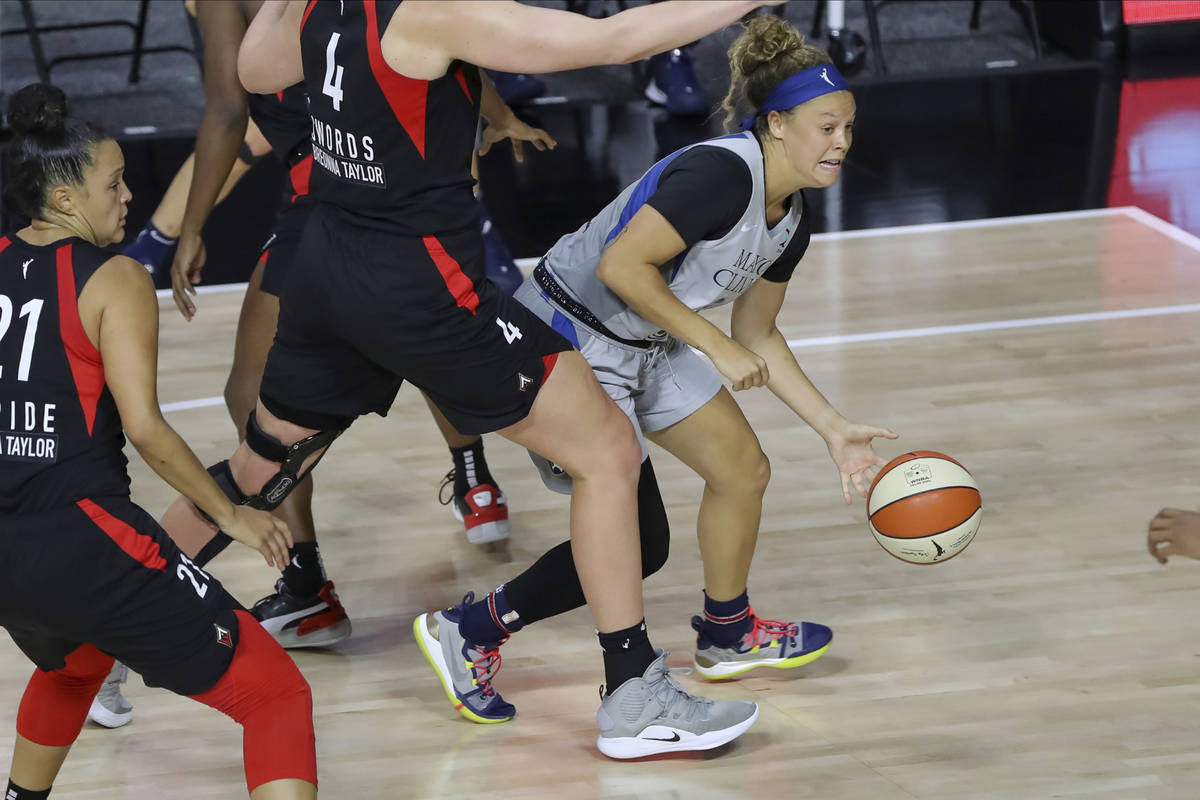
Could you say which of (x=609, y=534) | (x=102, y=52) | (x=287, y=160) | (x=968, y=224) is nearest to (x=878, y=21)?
(x=968, y=224)

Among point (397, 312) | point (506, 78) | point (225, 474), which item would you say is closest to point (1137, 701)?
point (397, 312)

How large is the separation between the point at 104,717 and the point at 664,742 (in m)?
1.28

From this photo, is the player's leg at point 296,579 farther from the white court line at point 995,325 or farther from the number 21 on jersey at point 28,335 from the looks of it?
the white court line at point 995,325

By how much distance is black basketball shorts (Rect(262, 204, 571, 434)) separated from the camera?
2705 mm

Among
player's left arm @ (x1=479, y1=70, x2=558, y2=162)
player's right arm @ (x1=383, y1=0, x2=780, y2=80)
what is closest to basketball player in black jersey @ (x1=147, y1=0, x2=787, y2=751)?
player's right arm @ (x1=383, y1=0, x2=780, y2=80)

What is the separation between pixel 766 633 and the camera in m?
3.38

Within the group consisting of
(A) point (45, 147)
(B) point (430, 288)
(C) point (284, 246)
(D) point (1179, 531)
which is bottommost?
(D) point (1179, 531)

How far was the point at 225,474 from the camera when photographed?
10.2ft

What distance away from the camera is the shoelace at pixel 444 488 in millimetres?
4305

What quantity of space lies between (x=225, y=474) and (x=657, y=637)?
1159mm

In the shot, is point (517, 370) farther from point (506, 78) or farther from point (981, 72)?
point (981, 72)

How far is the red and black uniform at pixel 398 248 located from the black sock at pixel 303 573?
2.78 ft

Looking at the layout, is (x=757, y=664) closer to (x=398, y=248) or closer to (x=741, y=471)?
(x=741, y=471)

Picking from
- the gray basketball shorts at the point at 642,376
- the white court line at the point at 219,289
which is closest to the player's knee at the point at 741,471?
the gray basketball shorts at the point at 642,376
